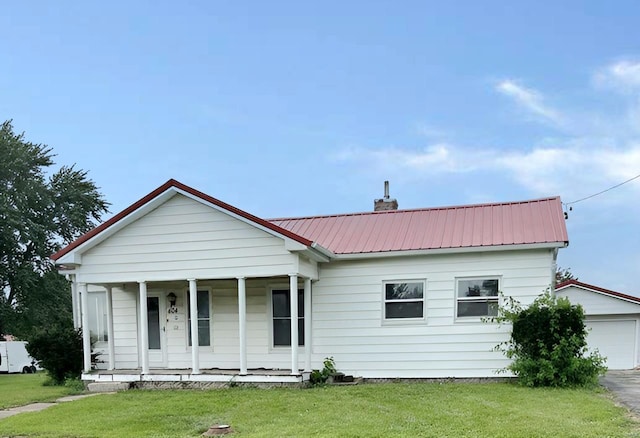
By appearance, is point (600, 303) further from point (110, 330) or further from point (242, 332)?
point (110, 330)

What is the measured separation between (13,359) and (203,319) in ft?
72.7

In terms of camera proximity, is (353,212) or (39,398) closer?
(39,398)

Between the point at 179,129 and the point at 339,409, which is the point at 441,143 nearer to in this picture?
the point at 179,129

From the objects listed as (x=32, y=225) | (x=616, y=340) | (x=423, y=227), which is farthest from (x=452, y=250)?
(x=32, y=225)

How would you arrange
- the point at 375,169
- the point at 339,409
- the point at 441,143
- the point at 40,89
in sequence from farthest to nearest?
the point at 375,169 → the point at 441,143 → the point at 40,89 → the point at 339,409

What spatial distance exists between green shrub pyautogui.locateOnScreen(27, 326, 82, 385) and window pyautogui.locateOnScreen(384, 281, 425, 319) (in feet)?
27.6

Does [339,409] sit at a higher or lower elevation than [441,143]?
lower

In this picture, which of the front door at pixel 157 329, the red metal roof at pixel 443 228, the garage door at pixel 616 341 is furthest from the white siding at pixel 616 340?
the front door at pixel 157 329

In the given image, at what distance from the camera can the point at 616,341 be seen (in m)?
17.9

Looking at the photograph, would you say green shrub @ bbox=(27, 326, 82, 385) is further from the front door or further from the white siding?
the white siding

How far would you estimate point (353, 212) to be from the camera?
45.6 feet

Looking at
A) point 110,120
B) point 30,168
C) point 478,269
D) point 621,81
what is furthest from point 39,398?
point 30,168

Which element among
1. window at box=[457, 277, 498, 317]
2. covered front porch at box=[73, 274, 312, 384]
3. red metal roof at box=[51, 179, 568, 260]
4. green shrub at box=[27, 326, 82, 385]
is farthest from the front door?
window at box=[457, 277, 498, 317]

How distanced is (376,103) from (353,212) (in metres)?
5.14
